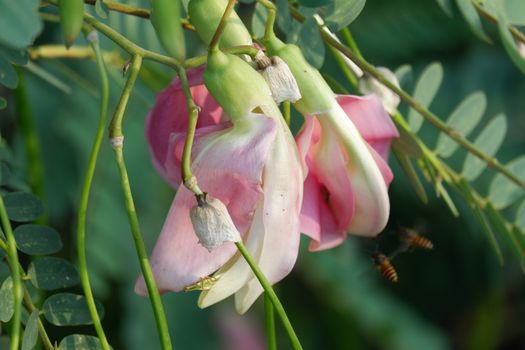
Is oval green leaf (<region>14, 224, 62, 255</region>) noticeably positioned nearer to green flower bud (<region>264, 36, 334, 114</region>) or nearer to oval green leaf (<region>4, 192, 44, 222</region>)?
oval green leaf (<region>4, 192, 44, 222</region>)

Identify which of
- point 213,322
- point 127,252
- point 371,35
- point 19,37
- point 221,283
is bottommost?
point 213,322

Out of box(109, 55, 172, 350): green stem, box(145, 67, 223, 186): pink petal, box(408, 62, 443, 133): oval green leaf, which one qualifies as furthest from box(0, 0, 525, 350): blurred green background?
box(109, 55, 172, 350): green stem

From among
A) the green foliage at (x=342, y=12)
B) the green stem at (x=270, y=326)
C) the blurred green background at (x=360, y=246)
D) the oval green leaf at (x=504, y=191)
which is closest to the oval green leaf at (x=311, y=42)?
the green foliage at (x=342, y=12)

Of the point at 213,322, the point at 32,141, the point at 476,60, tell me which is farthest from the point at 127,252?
the point at 476,60

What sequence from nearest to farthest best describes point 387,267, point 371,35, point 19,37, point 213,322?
point 19,37 < point 387,267 < point 213,322 < point 371,35

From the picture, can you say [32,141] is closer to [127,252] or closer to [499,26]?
[499,26]

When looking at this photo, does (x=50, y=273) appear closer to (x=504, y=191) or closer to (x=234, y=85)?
(x=234, y=85)

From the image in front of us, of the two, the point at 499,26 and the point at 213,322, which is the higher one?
the point at 499,26

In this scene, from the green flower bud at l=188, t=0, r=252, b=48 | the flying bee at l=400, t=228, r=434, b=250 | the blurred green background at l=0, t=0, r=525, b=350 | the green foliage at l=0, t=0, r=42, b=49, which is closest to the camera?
the green foliage at l=0, t=0, r=42, b=49
